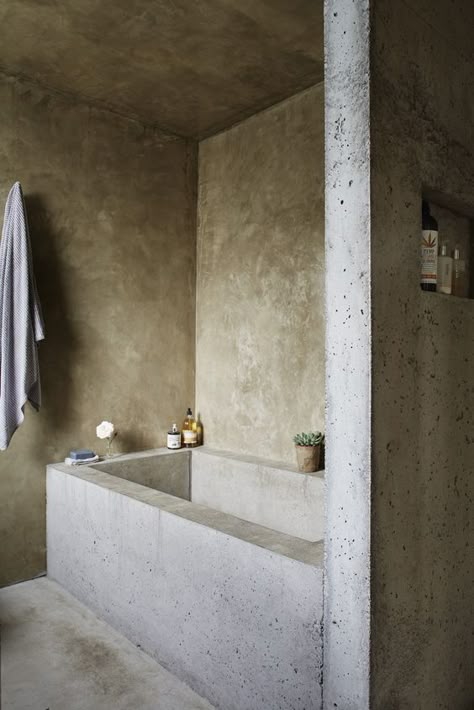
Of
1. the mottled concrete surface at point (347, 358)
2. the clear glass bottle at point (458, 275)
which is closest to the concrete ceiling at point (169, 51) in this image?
the mottled concrete surface at point (347, 358)

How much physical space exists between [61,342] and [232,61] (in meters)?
1.57

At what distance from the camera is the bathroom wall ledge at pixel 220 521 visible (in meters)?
1.51

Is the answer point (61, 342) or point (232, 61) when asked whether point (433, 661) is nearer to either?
point (61, 342)

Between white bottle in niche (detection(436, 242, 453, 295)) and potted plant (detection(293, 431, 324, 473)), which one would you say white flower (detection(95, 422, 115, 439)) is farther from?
white bottle in niche (detection(436, 242, 453, 295))

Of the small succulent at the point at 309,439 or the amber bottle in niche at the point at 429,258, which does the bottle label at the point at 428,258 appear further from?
the small succulent at the point at 309,439

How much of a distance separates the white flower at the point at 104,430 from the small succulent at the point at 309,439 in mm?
943

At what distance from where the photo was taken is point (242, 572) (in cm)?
159

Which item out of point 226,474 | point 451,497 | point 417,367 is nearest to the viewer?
point 417,367

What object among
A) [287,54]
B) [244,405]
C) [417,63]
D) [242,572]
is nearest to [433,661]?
[242,572]

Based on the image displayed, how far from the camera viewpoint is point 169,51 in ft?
7.94

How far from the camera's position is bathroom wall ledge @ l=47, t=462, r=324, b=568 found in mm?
1509

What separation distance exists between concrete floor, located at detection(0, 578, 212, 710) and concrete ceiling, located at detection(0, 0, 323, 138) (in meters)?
2.21

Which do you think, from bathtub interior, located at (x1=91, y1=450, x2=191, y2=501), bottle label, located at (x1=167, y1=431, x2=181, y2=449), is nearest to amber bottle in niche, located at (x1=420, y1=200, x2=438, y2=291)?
bathtub interior, located at (x1=91, y1=450, x2=191, y2=501)

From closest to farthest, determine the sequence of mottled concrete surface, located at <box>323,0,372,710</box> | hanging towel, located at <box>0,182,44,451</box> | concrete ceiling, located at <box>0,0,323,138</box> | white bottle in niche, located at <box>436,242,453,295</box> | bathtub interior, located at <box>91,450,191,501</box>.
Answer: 1. mottled concrete surface, located at <box>323,0,372,710</box>
2. white bottle in niche, located at <box>436,242,453,295</box>
3. concrete ceiling, located at <box>0,0,323,138</box>
4. hanging towel, located at <box>0,182,44,451</box>
5. bathtub interior, located at <box>91,450,191,501</box>
